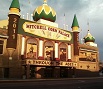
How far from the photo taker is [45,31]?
4484 centimetres

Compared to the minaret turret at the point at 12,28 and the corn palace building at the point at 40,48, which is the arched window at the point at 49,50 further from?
the minaret turret at the point at 12,28

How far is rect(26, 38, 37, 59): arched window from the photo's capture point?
42.4 meters

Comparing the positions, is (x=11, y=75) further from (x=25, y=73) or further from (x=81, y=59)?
(x=81, y=59)

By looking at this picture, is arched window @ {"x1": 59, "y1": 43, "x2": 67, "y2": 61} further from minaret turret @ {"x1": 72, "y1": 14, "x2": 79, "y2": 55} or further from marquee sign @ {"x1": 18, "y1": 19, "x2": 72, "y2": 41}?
minaret turret @ {"x1": 72, "y1": 14, "x2": 79, "y2": 55}

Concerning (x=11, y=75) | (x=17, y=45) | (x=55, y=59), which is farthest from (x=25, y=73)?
(x=55, y=59)

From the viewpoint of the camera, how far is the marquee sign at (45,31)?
41.8 m

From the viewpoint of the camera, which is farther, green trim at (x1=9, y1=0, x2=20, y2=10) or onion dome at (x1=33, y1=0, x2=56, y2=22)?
onion dome at (x1=33, y1=0, x2=56, y2=22)

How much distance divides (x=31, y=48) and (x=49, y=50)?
495 cm

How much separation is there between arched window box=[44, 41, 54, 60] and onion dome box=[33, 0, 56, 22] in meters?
6.18

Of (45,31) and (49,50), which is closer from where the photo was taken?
(45,31)

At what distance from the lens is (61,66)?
45688 millimetres

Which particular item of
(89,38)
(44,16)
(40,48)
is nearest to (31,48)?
(40,48)

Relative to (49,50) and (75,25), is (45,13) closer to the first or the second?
(49,50)

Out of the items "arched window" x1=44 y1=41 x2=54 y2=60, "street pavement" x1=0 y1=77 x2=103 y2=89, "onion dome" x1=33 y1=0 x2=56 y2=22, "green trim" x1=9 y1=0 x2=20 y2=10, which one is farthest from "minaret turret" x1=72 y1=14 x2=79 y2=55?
"street pavement" x1=0 y1=77 x2=103 y2=89
